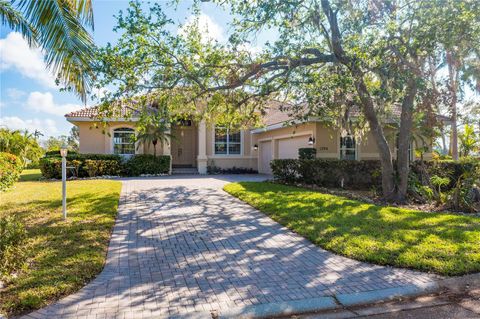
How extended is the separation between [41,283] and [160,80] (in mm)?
7518

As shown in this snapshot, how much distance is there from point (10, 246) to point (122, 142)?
1668 cm

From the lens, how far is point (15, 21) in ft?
22.6

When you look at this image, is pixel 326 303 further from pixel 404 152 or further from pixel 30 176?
pixel 30 176

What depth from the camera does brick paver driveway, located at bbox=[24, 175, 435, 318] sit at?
4.19 m

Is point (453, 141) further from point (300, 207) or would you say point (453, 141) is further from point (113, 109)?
point (113, 109)

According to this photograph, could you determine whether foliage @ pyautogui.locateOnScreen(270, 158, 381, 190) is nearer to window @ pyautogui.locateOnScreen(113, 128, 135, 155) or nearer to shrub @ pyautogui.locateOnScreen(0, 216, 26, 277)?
window @ pyautogui.locateOnScreen(113, 128, 135, 155)

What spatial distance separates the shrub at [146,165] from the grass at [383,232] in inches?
399

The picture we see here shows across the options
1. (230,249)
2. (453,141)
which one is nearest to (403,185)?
(230,249)

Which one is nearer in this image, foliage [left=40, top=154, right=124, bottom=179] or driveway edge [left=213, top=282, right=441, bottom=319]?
driveway edge [left=213, top=282, right=441, bottom=319]

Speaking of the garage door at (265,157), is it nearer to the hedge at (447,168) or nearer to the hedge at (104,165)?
the hedge at (104,165)

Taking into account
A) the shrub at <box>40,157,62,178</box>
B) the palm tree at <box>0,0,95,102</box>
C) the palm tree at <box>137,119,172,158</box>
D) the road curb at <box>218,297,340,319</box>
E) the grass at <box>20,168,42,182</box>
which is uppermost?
the palm tree at <box>0,0,95,102</box>

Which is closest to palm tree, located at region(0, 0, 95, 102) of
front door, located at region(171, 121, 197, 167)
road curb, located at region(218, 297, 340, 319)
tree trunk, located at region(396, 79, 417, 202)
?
road curb, located at region(218, 297, 340, 319)

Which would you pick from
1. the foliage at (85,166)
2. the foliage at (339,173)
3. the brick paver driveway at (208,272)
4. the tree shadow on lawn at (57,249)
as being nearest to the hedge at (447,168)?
the foliage at (339,173)

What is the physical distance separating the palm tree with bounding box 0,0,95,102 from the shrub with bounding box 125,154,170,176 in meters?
13.6
